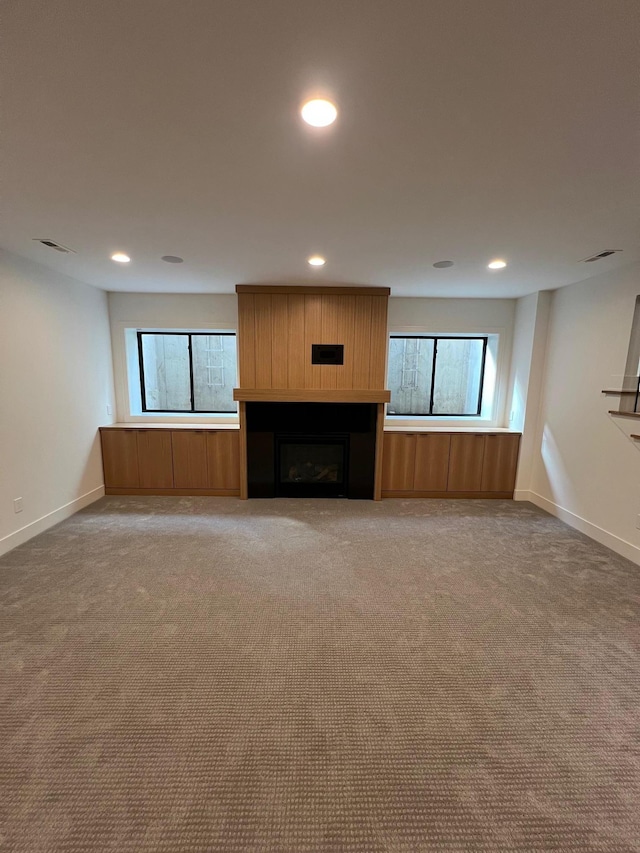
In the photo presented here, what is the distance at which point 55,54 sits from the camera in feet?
3.53

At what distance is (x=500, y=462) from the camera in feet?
14.0

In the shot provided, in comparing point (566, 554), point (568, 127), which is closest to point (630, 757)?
point (566, 554)

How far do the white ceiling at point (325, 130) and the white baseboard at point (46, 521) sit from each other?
2444mm

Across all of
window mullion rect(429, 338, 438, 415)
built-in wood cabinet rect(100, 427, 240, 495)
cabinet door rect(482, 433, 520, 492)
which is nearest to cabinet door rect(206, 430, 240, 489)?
built-in wood cabinet rect(100, 427, 240, 495)

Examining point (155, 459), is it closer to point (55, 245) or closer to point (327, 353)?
point (55, 245)

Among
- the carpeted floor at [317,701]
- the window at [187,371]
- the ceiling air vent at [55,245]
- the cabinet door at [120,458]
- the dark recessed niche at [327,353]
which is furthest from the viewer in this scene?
the window at [187,371]

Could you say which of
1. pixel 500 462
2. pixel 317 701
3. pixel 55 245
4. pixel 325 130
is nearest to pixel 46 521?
pixel 55 245

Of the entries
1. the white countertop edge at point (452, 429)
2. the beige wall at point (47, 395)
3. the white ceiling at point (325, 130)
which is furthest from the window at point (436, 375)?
the beige wall at point (47, 395)

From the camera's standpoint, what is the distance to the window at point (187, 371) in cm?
461

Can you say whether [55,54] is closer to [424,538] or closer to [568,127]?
[568,127]

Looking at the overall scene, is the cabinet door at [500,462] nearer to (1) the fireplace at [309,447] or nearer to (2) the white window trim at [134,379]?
(1) the fireplace at [309,447]

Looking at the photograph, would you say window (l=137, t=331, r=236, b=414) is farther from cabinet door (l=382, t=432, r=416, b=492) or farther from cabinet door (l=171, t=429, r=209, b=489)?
cabinet door (l=382, t=432, r=416, b=492)

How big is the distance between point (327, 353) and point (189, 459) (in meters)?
2.19

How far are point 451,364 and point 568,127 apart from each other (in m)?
3.49
